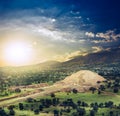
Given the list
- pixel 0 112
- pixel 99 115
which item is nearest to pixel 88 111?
pixel 99 115

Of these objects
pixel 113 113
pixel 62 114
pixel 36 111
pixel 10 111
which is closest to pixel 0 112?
pixel 10 111

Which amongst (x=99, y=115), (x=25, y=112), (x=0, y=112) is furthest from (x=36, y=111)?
(x=99, y=115)

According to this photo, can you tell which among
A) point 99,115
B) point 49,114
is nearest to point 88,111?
point 99,115

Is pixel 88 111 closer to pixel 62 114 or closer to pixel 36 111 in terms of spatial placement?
pixel 62 114

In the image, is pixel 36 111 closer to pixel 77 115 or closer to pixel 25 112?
pixel 25 112

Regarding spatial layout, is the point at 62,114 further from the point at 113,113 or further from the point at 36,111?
the point at 113,113

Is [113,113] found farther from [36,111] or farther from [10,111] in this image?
[10,111]
